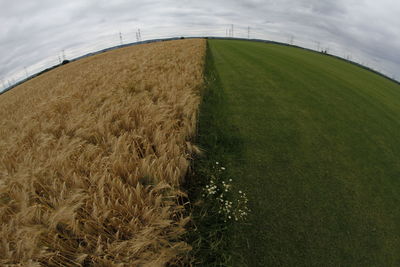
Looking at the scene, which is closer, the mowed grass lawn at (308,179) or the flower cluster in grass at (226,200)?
the mowed grass lawn at (308,179)

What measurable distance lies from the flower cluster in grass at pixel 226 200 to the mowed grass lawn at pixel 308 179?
15 centimetres

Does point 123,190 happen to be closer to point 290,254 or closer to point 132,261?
point 132,261

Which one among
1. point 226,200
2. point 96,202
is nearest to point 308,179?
point 226,200

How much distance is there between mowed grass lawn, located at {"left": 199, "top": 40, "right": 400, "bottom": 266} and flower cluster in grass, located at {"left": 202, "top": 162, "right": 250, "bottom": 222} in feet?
0.49

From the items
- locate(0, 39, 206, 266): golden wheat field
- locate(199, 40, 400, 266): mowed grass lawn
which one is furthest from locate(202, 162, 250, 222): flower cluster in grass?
locate(0, 39, 206, 266): golden wheat field

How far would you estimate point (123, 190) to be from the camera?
1698mm

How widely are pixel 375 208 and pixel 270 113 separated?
325 centimetres

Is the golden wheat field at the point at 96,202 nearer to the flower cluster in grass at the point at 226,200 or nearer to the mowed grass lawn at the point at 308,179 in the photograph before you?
the flower cluster in grass at the point at 226,200

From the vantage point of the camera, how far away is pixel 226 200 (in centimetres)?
248

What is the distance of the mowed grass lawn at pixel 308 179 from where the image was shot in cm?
224

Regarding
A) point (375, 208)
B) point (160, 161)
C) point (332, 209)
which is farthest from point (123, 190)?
point (375, 208)

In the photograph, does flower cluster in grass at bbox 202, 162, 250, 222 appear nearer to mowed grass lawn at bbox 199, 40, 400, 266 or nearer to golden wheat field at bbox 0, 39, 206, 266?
mowed grass lawn at bbox 199, 40, 400, 266

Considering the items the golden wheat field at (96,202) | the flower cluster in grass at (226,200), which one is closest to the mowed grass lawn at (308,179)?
the flower cluster in grass at (226,200)

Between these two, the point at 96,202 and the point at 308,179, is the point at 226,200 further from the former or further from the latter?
the point at 308,179
